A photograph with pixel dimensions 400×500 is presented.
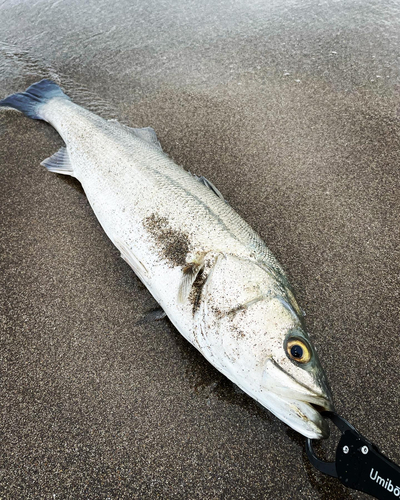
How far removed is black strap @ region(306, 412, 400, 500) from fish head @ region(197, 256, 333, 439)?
0.12 m

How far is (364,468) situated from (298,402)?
0.35 metres

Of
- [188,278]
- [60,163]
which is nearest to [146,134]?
[60,163]

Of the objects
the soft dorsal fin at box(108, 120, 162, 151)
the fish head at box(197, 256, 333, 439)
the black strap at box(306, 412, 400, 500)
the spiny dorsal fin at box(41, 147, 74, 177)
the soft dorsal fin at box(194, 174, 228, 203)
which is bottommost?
the black strap at box(306, 412, 400, 500)

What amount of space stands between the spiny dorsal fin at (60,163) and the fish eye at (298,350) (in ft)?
7.89

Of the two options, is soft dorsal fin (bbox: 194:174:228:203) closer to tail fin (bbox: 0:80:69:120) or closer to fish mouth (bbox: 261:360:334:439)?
fish mouth (bbox: 261:360:334:439)

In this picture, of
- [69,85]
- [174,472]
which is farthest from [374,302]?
[69,85]

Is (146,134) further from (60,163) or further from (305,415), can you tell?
(305,415)

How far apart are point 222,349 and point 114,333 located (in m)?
0.78

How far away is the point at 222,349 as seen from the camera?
193 centimetres

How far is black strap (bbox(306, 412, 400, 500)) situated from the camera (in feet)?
4.61

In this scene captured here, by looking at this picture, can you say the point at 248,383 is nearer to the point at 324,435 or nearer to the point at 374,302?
the point at 324,435

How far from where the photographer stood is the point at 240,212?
2.98 m

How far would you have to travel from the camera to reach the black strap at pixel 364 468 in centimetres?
141

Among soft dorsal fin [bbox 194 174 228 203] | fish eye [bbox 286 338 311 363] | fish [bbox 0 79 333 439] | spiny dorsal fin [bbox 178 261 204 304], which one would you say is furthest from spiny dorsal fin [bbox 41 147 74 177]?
fish eye [bbox 286 338 311 363]
